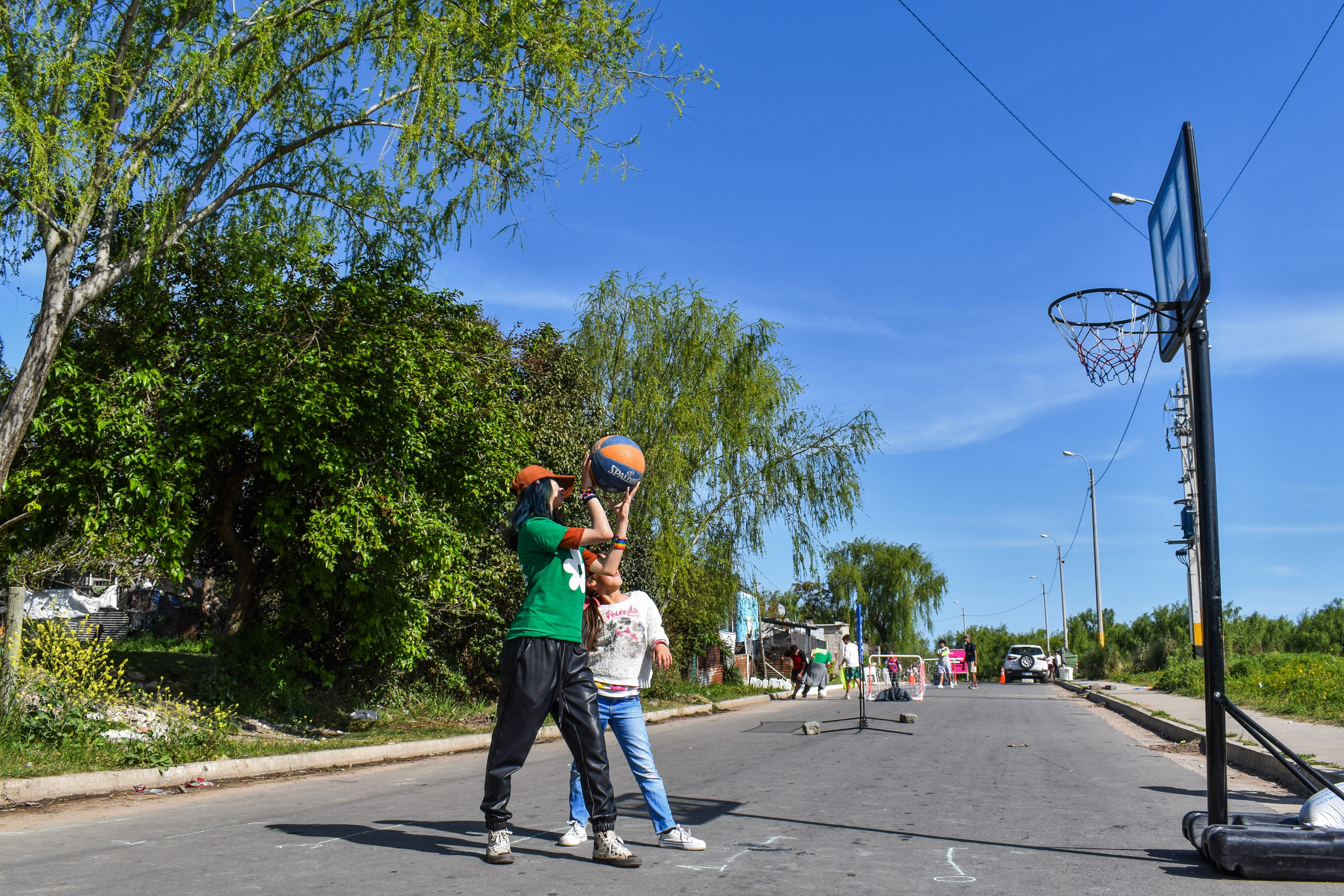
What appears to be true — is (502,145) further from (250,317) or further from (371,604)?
(371,604)

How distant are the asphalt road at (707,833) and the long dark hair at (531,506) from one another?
1.71m

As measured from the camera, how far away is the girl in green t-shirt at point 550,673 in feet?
16.0

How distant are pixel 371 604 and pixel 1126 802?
9017 mm

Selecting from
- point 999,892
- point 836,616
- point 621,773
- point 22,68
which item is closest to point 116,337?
point 22,68

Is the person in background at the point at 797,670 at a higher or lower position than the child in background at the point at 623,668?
lower

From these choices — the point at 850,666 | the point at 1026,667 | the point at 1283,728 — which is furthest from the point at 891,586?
the point at 1283,728

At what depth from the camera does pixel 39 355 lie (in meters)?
9.03

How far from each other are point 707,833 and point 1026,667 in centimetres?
4543

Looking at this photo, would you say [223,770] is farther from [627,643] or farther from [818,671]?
[818,671]

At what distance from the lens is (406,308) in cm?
1233

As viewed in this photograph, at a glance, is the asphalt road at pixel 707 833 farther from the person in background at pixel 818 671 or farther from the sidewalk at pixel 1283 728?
the person in background at pixel 818 671

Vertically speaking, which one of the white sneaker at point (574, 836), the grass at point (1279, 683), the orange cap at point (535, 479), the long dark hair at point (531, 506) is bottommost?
the white sneaker at point (574, 836)

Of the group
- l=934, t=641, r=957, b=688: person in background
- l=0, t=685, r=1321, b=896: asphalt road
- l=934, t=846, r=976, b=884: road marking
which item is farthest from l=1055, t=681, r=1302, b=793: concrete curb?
l=934, t=641, r=957, b=688: person in background

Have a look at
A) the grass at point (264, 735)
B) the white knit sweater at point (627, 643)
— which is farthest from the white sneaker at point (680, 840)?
the grass at point (264, 735)
